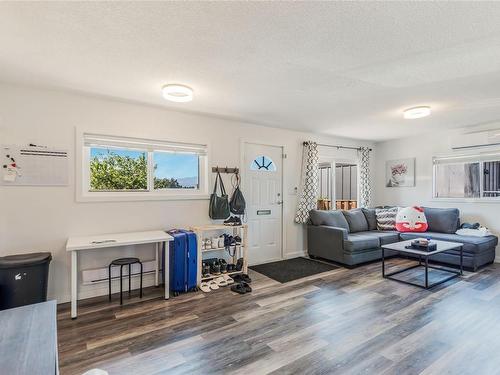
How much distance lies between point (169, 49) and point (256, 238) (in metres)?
3.20

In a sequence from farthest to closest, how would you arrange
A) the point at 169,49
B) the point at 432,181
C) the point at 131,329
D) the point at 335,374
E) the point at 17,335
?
1. the point at 432,181
2. the point at 131,329
3. the point at 169,49
4. the point at 335,374
5. the point at 17,335

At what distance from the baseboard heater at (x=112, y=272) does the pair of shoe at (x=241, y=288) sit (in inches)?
42.6

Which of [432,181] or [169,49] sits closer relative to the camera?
[169,49]

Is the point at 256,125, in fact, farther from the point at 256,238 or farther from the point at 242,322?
the point at 242,322

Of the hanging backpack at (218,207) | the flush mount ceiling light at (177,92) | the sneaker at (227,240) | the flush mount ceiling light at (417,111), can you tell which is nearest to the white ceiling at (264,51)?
the flush mount ceiling light at (177,92)

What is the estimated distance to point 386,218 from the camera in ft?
17.3

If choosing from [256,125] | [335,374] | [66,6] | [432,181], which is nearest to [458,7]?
[66,6]

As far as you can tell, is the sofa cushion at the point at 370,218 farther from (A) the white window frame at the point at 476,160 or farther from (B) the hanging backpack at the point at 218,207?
(B) the hanging backpack at the point at 218,207

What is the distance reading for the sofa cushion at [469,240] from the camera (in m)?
4.00

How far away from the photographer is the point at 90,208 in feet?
10.5

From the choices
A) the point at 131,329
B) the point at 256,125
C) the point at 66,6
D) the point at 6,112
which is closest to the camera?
the point at 66,6

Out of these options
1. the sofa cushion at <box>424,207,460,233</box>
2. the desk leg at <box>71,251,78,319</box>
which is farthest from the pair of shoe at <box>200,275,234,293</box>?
the sofa cushion at <box>424,207,460,233</box>

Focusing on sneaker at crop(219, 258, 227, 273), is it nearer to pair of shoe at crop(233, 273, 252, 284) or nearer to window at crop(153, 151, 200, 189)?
pair of shoe at crop(233, 273, 252, 284)

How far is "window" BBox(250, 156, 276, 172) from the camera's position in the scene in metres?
4.54
